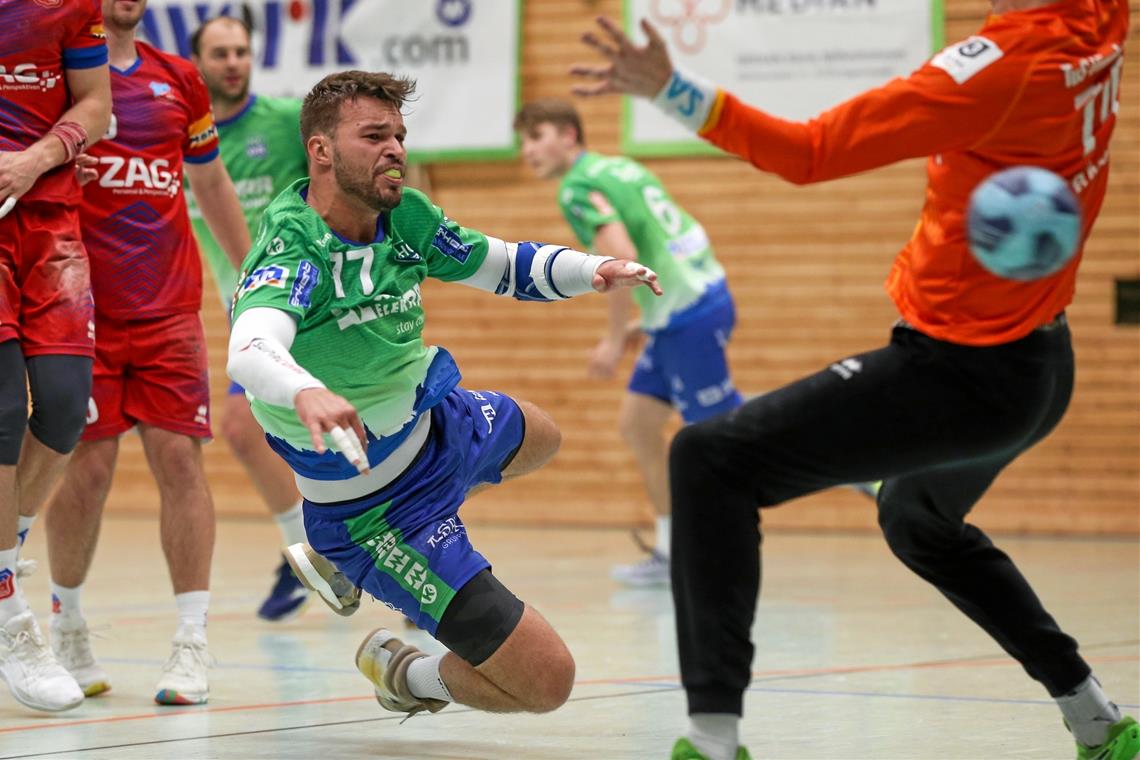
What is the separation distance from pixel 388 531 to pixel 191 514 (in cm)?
116

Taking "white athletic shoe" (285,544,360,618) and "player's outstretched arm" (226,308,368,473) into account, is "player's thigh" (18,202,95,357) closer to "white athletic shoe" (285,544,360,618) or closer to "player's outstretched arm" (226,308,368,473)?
"white athletic shoe" (285,544,360,618)

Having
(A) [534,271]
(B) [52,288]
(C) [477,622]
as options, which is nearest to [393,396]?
(A) [534,271]

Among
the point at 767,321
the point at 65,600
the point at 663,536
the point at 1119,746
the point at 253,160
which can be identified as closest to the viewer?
the point at 1119,746

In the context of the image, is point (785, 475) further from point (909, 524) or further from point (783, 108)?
point (783, 108)

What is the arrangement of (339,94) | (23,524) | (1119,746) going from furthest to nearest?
(23,524), (339,94), (1119,746)

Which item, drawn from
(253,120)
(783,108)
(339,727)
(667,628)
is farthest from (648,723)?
(783,108)

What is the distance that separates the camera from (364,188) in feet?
13.0

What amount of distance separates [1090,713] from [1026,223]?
116cm

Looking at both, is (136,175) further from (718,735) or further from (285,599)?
(718,735)

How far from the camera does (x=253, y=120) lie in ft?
21.6

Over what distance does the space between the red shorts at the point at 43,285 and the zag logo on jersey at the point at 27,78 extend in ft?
1.03

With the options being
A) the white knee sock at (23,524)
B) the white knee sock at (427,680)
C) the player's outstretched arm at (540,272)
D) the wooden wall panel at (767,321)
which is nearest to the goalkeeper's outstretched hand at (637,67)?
the player's outstretched arm at (540,272)

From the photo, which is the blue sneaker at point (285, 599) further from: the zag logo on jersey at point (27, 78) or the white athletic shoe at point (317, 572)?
the zag logo on jersey at point (27, 78)

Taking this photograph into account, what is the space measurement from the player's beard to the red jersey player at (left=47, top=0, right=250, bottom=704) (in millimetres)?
1245
